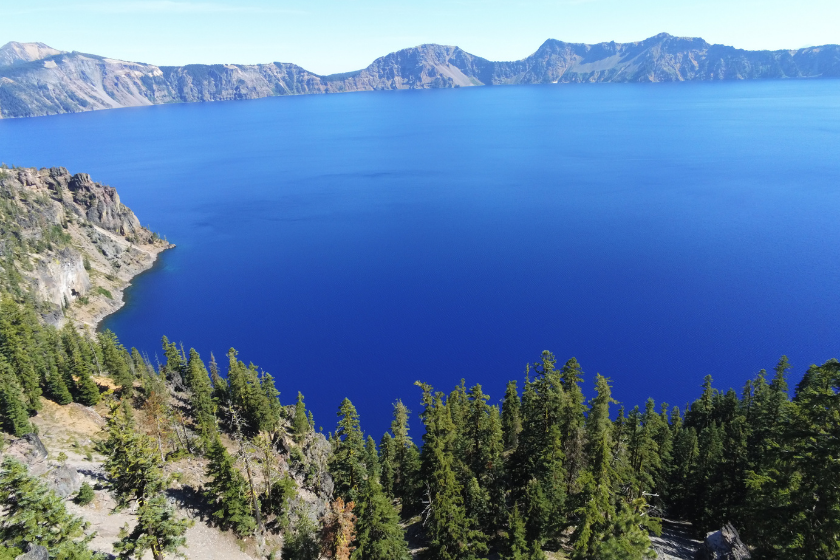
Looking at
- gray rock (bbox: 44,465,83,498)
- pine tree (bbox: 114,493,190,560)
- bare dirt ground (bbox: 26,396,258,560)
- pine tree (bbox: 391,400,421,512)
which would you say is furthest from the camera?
pine tree (bbox: 391,400,421,512)

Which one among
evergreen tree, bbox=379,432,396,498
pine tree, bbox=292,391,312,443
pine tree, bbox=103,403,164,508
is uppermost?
pine tree, bbox=103,403,164,508

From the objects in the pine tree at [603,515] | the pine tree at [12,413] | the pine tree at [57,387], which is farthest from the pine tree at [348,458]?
the pine tree at [57,387]

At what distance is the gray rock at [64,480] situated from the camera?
127 feet

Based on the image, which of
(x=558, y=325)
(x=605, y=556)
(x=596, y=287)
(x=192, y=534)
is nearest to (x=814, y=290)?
(x=596, y=287)

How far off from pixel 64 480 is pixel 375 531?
25893 millimetres

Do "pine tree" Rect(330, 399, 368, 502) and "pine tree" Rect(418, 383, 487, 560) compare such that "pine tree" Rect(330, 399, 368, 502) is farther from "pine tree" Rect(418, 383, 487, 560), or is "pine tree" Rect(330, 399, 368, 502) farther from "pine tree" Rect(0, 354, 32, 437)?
"pine tree" Rect(0, 354, 32, 437)

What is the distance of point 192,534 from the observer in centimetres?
4175

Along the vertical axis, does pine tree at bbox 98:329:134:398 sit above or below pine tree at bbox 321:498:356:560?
below

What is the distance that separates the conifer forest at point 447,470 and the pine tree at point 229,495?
6.1 inches

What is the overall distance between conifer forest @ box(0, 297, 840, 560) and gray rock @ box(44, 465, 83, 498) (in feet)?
5.17

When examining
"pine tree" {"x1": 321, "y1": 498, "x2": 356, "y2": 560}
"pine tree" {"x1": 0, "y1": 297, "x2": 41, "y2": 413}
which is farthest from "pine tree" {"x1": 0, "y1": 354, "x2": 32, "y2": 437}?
"pine tree" {"x1": 321, "y1": 498, "x2": 356, "y2": 560}

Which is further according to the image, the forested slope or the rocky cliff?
A: the rocky cliff

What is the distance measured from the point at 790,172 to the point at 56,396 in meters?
239

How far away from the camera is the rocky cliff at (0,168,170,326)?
11906 cm
